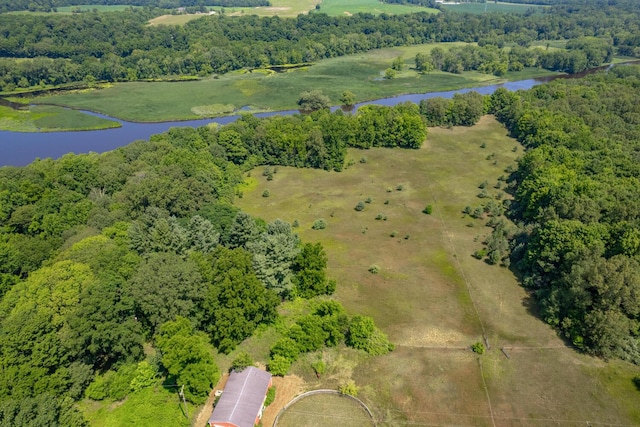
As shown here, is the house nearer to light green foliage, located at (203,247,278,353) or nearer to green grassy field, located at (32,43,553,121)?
light green foliage, located at (203,247,278,353)

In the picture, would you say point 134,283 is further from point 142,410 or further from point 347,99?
point 347,99

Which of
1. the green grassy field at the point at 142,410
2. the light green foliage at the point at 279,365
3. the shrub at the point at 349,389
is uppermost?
the light green foliage at the point at 279,365

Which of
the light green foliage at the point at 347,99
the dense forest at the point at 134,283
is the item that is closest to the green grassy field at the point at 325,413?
the dense forest at the point at 134,283

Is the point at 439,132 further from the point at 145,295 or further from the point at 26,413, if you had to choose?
the point at 26,413

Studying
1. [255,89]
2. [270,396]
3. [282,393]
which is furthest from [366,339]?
[255,89]

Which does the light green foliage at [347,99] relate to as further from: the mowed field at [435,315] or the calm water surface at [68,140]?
the mowed field at [435,315]
